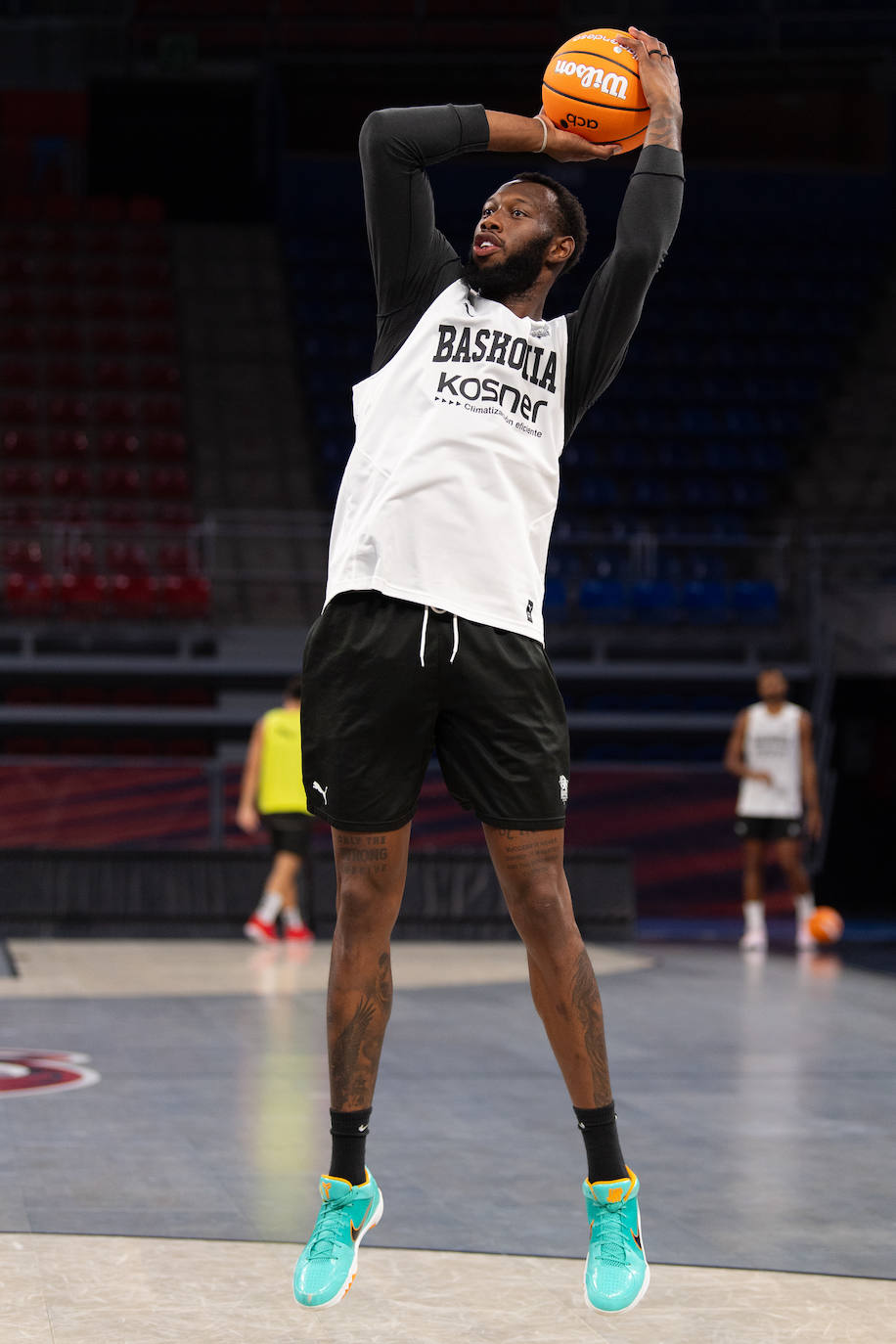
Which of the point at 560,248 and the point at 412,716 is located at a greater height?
the point at 560,248

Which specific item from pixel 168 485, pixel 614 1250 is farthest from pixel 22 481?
pixel 614 1250

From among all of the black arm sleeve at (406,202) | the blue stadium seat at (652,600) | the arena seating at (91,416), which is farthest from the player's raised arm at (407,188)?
the blue stadium seat at (652,600)

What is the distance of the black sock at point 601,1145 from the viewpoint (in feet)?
10.9

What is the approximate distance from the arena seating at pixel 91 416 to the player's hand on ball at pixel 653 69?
1407 centimetres

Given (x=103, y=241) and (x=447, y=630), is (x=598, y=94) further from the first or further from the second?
(x=103, y=241)

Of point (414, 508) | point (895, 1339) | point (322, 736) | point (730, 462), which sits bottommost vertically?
point (895, 1339)

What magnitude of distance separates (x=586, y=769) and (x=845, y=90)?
50.8 ft

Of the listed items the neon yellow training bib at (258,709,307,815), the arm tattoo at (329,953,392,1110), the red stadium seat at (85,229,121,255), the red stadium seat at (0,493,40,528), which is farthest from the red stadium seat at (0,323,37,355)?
the arm tattoo at (329,953,392,1110)

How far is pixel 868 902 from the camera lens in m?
18.0

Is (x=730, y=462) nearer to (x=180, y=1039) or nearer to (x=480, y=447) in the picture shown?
(x=180, y=1039)

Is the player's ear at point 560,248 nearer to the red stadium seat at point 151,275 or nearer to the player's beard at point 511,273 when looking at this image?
the player's beard at point 511,273

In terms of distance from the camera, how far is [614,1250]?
3.22 meters

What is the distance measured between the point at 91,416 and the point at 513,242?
1904 centimetres

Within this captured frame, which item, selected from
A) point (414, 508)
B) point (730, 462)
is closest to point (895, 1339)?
point (414, 508)
